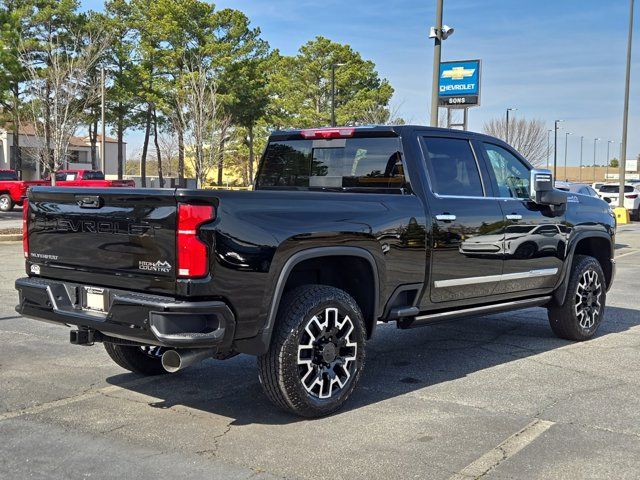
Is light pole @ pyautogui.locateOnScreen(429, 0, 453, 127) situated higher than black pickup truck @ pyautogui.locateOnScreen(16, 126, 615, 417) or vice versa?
light pole @ pyautogui.locateOnScreen(429, 0, 453, 127)

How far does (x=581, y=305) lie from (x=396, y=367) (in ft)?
7.27

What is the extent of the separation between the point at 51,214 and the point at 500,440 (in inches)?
126

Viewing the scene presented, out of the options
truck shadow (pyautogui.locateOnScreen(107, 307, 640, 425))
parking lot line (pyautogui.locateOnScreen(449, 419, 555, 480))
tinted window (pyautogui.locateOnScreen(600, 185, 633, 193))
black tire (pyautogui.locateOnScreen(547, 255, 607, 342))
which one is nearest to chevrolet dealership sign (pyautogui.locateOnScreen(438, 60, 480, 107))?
truck shadow (pyautogui.locateOnScreen(107, 307, 640, 425))

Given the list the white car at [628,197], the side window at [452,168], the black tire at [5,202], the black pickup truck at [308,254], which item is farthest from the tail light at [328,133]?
the white car at [628,197]

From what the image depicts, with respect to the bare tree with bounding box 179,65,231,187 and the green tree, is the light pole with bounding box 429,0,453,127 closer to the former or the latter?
the bare tree with bounding box 179,65,231,187

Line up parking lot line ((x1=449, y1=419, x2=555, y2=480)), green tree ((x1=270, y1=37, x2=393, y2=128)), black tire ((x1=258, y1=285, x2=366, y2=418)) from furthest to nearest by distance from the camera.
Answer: green tree ((x1=270, y1=37, x2=393, y2=128))
black tire ((x1=258, y1=285, x2=366, y2=418))
parking lot line ((x1=449, y1=419, x2=555, y2=480))

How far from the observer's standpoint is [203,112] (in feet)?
124

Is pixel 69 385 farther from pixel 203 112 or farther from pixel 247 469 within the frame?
pixel 203 112

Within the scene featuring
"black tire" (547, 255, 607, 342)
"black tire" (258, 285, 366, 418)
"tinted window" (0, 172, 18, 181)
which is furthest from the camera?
"tinted window" (0, 172, 18, 181)

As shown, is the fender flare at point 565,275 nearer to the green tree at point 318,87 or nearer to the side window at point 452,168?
the side window at point 452,168

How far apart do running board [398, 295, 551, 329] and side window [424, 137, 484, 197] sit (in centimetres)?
94

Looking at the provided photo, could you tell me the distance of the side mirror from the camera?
253 inches

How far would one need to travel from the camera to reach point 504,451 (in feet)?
13.9

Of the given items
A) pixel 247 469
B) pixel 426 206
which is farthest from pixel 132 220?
pixel 426 206
